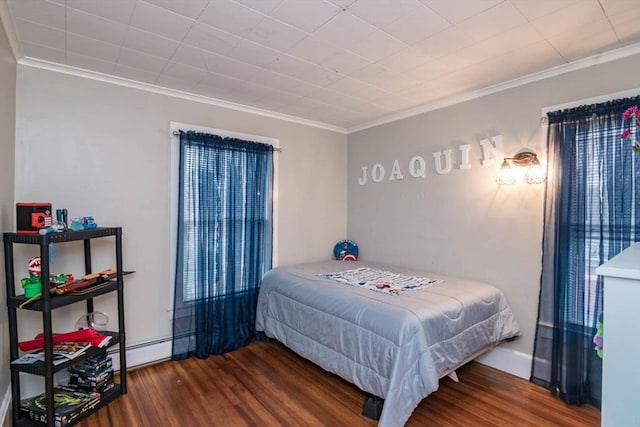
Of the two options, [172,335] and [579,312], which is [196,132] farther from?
[579,312]

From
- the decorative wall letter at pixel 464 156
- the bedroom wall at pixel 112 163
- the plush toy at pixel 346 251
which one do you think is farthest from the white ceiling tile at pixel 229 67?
the plush toy at pixel 346 251

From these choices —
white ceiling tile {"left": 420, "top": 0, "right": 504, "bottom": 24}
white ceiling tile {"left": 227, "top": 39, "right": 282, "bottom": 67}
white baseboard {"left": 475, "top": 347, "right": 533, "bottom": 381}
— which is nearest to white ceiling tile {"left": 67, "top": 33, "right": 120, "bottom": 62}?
white ceiling tile {"left": 227, "top": 39, "right": 282, "bottom": 67}

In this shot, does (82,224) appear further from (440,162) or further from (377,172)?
(440,162)

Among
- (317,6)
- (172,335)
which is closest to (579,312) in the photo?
(317,6)

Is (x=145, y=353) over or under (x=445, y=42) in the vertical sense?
under

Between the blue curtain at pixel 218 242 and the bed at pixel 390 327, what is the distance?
0.38 meters

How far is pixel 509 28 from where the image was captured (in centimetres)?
189

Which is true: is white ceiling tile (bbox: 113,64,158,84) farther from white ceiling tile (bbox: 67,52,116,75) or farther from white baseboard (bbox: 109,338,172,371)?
white baseboard (bbox: 109,338,172,371)

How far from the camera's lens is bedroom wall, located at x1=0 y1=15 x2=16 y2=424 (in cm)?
186

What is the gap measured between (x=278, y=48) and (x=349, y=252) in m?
2.54

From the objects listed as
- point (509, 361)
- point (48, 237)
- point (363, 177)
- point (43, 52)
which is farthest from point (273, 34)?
point (509, 361)

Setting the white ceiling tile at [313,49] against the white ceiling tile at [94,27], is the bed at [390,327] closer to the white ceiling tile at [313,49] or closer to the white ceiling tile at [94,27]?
the white ceiling tile at [313,49]

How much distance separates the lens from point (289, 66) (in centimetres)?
240

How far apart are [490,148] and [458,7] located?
147 cm
